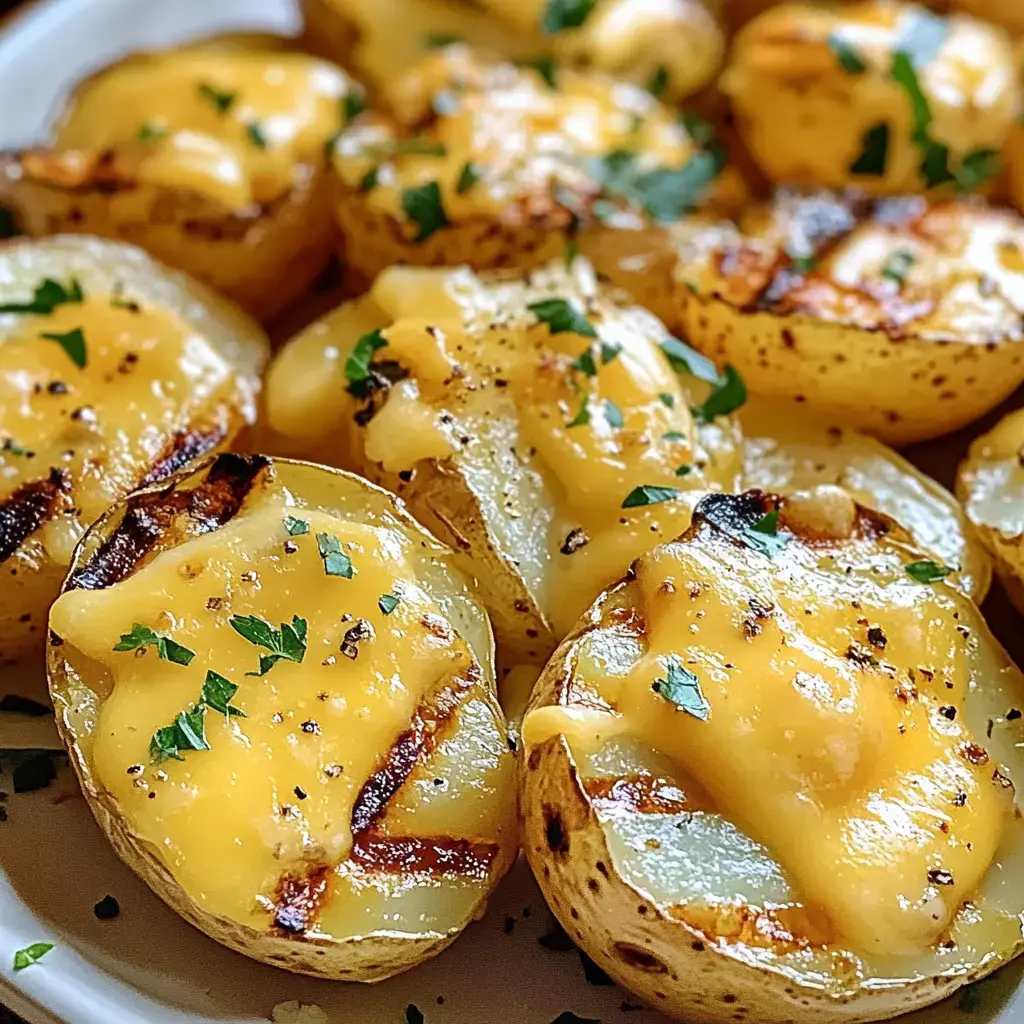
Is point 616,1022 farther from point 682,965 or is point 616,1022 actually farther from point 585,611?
point 585,611

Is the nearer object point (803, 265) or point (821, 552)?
point (821, 552)

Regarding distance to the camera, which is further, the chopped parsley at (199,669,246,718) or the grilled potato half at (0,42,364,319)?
the grilled potato half at (0,42,364,319)

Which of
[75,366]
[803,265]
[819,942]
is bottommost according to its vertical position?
[819,942]

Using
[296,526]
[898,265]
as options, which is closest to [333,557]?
[296,526]

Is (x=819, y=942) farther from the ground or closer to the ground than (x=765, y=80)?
closer to the ground

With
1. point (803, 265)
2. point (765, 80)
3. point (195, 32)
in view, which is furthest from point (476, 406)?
point (195, 32)

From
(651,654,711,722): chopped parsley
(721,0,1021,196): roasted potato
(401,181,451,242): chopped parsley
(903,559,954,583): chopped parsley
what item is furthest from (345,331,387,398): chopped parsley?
(721,0,1021,196): roasted potato

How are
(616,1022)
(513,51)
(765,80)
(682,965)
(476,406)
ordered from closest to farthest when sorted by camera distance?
1. (682,965)
2. (616,1022)
3. (476,406)
4. (765,80)
5. (513,51)

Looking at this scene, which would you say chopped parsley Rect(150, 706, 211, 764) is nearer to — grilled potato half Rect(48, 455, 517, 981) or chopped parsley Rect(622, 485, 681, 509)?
grilled potato half Rect(48, 455, 517, 981)

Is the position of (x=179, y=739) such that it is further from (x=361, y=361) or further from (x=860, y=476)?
(x=860, y=476)
